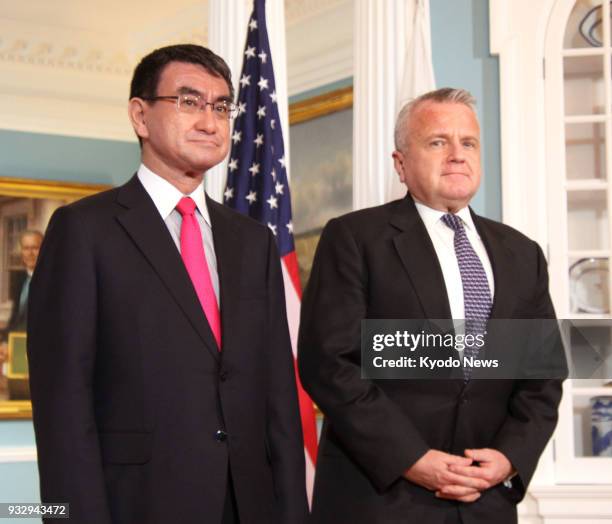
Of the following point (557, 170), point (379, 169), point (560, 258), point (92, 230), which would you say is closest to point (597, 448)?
point (560, 258)

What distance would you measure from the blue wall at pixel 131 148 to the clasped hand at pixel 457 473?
2.02 metres

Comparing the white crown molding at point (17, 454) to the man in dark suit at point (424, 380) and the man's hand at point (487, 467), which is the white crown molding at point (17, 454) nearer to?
the man in dark suit at point (424, 380)

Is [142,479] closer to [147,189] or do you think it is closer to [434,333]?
[147,189]

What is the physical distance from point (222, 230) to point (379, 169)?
1.74 metres

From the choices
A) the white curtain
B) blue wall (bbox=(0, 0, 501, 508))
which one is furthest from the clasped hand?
blue wall (bbox=(0, 0, 501, 508))

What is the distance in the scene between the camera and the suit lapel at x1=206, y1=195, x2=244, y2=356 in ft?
7.75

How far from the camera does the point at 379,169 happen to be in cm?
414

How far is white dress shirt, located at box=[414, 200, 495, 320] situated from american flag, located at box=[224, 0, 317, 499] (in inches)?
43.6

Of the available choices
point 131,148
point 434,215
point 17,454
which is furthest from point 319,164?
point 434,215

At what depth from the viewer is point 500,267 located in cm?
292

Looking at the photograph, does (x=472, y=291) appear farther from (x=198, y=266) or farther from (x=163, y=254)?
(x=163, y=254)

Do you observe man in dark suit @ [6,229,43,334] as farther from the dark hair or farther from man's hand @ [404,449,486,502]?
man's hand @ [404,449,486,502]

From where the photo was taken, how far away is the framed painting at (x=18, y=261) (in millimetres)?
7070

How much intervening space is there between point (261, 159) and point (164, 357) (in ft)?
6.15
